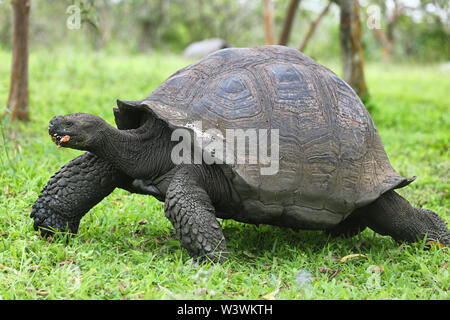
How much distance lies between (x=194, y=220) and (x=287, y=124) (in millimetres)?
938

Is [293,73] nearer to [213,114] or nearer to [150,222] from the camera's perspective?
[213,114]

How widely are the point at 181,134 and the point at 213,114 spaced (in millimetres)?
261

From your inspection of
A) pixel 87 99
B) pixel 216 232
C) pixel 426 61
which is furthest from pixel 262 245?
pixel 426 61

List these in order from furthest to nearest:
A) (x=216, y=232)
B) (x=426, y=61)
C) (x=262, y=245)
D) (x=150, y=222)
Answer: (x=426, y=61) < (x=150, y=222) < (x=262, y=245) < (x=216, y=232)

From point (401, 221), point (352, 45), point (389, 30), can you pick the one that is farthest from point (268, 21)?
point (389, 30)

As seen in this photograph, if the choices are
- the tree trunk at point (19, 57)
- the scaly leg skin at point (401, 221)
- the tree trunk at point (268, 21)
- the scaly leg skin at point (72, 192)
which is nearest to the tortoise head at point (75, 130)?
the scaly leg skin at point (72, 192)

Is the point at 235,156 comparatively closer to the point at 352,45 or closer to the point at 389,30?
the point at 352,45

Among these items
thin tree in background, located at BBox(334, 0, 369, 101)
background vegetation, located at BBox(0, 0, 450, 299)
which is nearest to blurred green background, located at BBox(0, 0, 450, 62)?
thin tree in background, located at BBox(334, 0, 369, 101)

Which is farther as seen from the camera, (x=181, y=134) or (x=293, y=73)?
(x=293, y=73)

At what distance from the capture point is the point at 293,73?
352 cm

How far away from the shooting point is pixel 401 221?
368cm

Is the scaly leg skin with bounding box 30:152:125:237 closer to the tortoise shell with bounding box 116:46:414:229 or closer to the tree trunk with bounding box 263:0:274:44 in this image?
the tortoise shell with bounding box 116:46:414:229

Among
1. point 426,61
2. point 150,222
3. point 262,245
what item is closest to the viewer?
point 262,245

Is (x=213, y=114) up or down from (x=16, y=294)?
up
